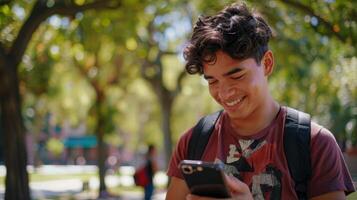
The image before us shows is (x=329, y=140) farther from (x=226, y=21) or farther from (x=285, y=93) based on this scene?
(x=285, y=93)

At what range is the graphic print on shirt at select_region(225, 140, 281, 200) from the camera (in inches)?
84.5

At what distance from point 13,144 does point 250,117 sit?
1105cm

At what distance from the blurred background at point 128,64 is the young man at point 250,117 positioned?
859 mm

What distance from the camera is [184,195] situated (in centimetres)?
235

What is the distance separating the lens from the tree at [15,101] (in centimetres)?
1220

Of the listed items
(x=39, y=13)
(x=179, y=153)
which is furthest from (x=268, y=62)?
(x=39, y=13)

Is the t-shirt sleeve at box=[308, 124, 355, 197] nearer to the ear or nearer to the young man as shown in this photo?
the young man

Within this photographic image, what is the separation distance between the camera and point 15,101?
12.7 m

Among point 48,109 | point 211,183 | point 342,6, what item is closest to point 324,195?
point 211,183

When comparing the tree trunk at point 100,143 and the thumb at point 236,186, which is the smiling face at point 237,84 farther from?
the tree trunk at point 100,143

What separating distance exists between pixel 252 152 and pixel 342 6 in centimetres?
739

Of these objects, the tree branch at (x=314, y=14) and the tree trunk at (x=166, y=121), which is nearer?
the tree branch at (x=314, y=14)

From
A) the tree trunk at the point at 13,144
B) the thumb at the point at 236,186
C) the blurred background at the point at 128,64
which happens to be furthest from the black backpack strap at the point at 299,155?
the tree trunk at the point at 13,144

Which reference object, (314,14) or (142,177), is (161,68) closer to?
(142,177)
